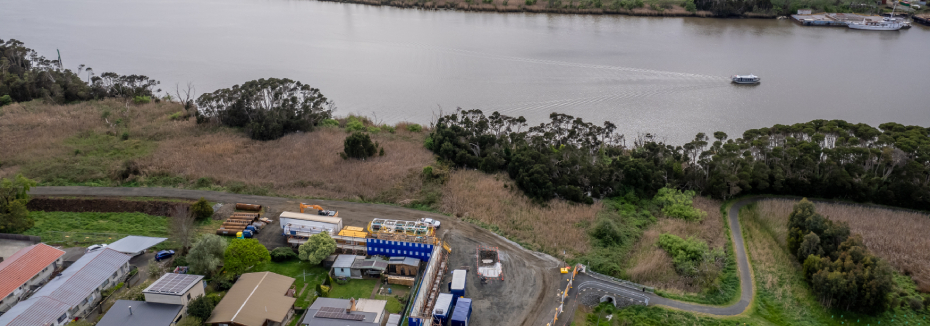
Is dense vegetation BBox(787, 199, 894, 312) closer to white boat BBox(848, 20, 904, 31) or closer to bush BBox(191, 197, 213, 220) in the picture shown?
bush BBox(191, 197, 213, 220)

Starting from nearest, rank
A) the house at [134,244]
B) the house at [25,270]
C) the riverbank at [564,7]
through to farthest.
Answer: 1. the house at [25,270]
2. the house at [134,244]
3. the riverbank at [564,7]

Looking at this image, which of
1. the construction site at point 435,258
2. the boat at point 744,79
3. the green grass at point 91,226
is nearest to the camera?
the construction site at point 435,258

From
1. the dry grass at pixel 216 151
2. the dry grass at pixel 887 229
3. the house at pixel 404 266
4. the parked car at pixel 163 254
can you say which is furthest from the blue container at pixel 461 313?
the dry grass at pixel 887 229

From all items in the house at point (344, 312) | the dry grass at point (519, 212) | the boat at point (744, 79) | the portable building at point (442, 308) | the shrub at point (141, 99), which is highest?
the boat at point (744, 79)

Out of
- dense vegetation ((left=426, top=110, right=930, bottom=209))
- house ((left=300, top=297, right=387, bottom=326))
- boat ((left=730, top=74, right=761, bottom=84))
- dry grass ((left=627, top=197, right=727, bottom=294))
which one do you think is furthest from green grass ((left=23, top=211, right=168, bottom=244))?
boat ((left=730, top=74, right=761, bottom=84))

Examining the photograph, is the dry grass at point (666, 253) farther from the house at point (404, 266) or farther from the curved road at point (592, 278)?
the house at point (404, 266)

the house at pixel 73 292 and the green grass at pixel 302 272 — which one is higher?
the house at pixel 73 292
